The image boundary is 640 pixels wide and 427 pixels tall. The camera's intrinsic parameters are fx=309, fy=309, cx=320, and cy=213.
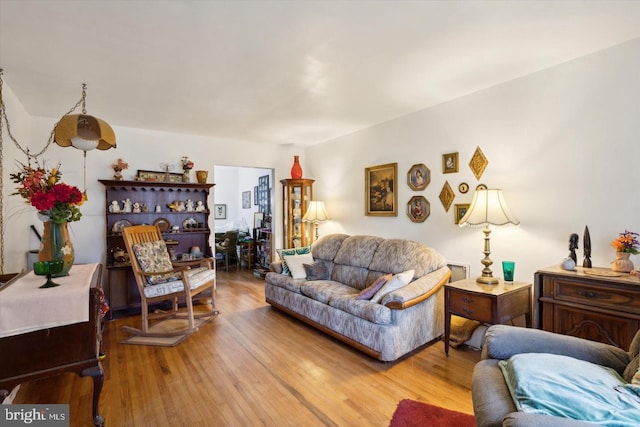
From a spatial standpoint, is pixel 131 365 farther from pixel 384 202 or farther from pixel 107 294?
pixel 384 202

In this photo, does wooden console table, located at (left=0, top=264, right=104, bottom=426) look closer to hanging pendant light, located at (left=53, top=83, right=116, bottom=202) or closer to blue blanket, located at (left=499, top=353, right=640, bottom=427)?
hanging pendant light, located at (left=53, top=83, right=116, bottom=202)

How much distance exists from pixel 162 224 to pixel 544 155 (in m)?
4.67

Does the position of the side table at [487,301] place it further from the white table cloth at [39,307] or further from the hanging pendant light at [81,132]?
the hanging pendant light at [81,132]

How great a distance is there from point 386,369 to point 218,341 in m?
1.67

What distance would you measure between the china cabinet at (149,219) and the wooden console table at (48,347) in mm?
2343

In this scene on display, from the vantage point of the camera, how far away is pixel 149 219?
4465 millimetres

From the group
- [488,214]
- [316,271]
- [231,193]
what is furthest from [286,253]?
[231,193]

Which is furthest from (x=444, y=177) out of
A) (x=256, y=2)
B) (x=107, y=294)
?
(x=107, y=294)

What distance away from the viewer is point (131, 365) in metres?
2.65

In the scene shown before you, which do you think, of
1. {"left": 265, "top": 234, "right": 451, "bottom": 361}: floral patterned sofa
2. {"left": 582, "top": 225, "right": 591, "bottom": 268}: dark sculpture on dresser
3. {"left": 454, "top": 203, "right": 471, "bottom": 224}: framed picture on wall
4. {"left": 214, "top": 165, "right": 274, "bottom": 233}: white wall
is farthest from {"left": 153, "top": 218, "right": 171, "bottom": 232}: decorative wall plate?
{"left": 582, "top": 225, "right": 591, "bottom": 268}: dark sculpture on dresser

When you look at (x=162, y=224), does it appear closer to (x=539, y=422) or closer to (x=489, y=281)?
(x=489, y=281)

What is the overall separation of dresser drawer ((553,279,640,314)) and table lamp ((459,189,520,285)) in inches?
20.4

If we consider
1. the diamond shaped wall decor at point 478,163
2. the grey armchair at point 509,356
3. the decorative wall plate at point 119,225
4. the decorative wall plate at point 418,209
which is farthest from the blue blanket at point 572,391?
the decorative wall plate at point 119,225

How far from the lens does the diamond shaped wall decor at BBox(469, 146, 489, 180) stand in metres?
3.06
